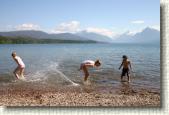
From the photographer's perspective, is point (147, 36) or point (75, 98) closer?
point (147, 36)

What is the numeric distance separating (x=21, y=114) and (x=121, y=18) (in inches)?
93.9

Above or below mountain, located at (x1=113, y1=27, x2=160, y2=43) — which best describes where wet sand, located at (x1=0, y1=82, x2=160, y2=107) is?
below

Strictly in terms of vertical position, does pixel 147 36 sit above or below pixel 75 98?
above

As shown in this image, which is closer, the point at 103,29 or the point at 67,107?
→ the point at 67,107

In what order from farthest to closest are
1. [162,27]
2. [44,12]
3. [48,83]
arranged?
[48,83] → [44,12] → [162,27]

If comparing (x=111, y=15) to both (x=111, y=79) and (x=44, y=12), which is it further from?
(x=111, y=79)

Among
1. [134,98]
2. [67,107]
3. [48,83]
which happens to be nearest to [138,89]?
[134,98]

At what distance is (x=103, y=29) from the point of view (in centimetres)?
→ 701

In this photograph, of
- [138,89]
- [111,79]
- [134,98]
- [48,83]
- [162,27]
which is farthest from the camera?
[111,79]

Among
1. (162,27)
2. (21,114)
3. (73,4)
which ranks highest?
(73,4)

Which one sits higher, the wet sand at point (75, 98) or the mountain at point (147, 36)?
the mountain at point (147, 36)

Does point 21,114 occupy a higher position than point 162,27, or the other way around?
point 162,27

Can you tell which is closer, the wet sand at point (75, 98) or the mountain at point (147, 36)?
the mountain at point (147, 36)

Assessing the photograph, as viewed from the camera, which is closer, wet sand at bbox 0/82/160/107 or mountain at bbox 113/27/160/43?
mountain at bbox 113/27/160/43
